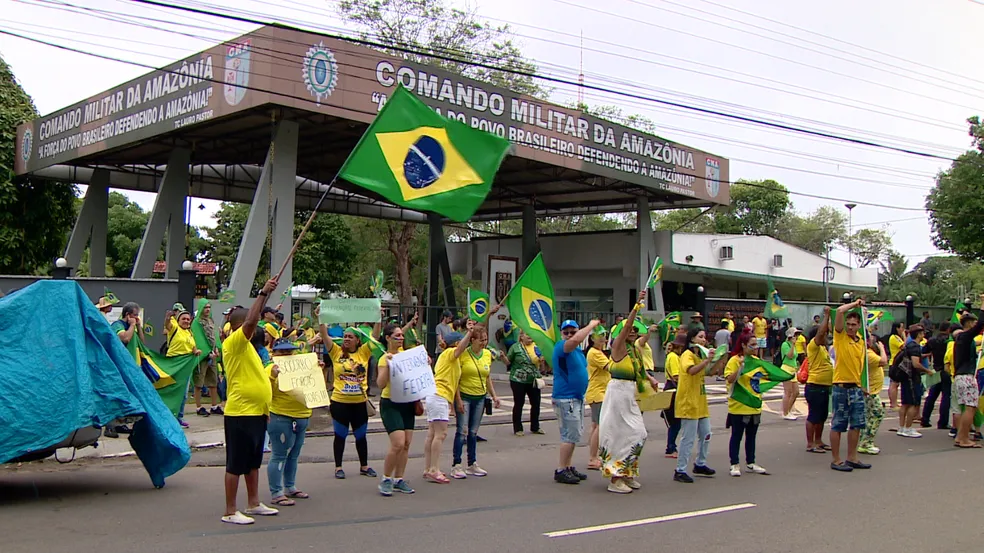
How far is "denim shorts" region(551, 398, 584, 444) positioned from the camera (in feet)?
28.1

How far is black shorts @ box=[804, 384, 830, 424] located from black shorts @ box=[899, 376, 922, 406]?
308 centimetres

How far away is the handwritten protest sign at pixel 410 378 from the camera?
304 inches

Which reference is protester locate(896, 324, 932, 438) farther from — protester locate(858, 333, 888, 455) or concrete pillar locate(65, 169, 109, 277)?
concrete pillar locate(65, 169, 109, 277)

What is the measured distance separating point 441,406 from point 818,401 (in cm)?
520

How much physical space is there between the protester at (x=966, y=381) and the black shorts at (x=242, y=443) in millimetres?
10101

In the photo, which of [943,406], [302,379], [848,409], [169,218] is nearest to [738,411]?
[848,409]

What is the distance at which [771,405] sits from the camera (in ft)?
56.5

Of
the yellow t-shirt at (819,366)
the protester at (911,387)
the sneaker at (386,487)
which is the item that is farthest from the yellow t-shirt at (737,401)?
the protester at (911,387)

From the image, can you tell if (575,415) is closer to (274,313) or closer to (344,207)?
(274,313)

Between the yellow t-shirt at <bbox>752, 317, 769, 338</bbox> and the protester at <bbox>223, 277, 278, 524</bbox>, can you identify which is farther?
the yellow t-shirt at <bbox>752, 317, 769, 338</bbox>

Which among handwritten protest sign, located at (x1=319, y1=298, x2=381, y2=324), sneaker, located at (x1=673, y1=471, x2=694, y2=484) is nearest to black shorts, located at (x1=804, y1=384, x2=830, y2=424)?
sneaker, located at (x1=673, y1=471, x2=694, y2=484)

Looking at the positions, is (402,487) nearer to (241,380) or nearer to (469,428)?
(469,428)

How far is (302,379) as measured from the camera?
295 inches

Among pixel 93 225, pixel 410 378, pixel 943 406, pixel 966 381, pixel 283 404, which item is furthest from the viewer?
pixel 93 225
